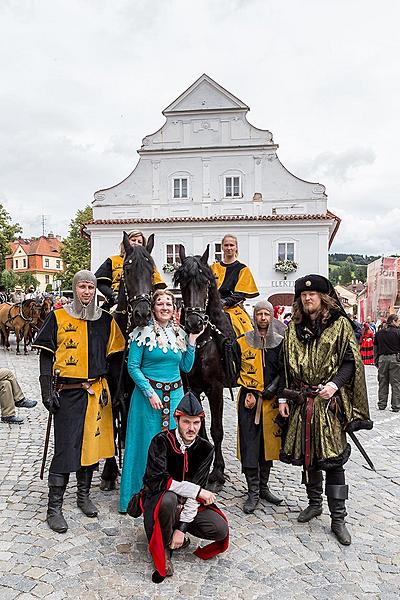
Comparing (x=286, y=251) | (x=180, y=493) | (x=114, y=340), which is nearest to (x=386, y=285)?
(x=286, y=251)

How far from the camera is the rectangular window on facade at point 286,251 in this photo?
24516mm

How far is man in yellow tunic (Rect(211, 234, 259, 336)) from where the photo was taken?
5.39 m

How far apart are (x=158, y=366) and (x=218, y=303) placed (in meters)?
1.02

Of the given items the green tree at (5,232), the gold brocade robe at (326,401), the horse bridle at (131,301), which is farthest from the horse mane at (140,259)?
the green tree at (5,232)

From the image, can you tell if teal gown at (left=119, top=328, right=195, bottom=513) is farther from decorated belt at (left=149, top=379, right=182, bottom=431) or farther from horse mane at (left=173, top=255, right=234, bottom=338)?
horse mane at (left=173, top=255, right=234, bottom=338)

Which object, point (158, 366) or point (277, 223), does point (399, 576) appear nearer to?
point (158, 366)

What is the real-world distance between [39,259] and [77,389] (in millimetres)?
75088

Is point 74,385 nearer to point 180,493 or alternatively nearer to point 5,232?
point 180,493

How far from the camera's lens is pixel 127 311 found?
A: 14.0 feet

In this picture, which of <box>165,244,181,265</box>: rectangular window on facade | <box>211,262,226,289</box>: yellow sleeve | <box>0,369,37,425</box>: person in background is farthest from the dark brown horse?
<box>211,262,226,289</box>: yellow sleeve

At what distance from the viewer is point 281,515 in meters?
4.32

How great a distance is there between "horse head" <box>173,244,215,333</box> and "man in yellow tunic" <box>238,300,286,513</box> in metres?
0.52

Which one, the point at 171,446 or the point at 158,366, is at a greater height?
the point at 158,366

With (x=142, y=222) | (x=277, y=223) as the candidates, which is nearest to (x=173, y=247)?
(x=142, y=222)
